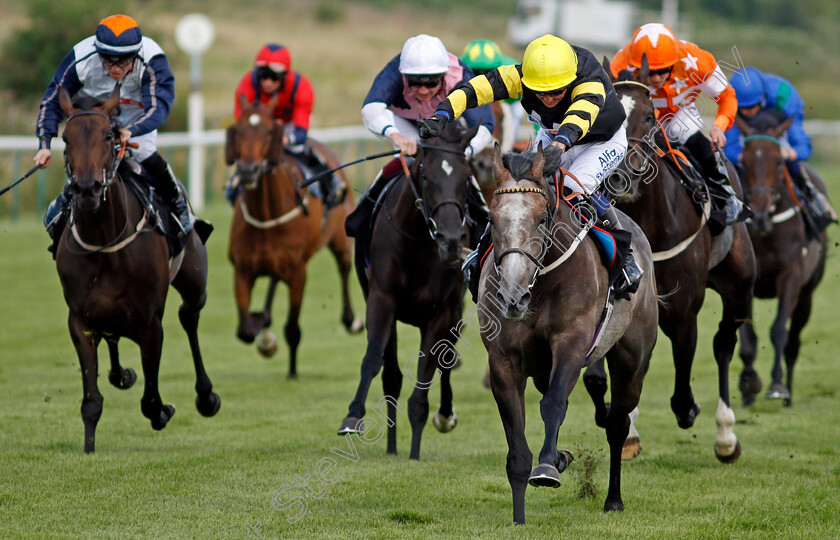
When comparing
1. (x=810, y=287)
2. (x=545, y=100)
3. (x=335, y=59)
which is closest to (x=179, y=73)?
(x=335, y=59)

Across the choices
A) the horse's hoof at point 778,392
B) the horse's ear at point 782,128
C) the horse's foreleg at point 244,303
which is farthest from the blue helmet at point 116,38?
the horse's hoof at point 778,392

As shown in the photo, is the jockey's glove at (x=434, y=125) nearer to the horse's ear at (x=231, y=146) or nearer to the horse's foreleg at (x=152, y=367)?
the horse's foreleg at (x=152, y=367)

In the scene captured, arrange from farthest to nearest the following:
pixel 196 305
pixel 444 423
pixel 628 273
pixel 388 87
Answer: pixel 196 305 < pixel 444 423 < pixel 388 87 < pixel 628 273

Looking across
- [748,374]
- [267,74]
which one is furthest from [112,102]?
[748,374]

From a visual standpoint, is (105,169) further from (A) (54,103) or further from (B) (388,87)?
(B) (388,87)

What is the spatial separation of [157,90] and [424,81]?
1602 millimetres

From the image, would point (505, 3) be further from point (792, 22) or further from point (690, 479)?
point (690, 479)

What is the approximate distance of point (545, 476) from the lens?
4.38 metres

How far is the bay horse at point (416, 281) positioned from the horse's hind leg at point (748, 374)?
306 centimetres

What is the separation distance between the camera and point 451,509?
17.6 feet

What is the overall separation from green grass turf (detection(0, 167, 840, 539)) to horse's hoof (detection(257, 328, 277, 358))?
8.9 inches

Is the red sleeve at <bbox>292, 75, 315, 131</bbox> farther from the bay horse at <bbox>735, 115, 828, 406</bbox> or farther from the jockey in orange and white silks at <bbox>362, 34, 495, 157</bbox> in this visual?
the bay horse at <bbox>735, 115, 828, 406</bbox>

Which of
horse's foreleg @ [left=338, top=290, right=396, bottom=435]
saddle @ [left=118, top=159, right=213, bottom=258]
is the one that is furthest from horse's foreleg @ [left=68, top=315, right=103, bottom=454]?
horse's foreleg @ [left=338, top=290, right=396, bottom=435]

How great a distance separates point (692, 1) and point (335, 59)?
21.2 meters
